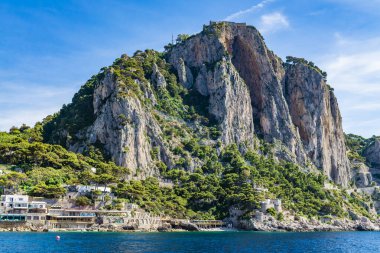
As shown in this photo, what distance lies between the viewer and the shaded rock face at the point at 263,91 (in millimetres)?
175250

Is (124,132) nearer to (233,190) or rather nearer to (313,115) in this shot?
(233,190)

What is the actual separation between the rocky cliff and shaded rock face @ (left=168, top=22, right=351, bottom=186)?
0.39 meters

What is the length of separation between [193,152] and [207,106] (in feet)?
90.6

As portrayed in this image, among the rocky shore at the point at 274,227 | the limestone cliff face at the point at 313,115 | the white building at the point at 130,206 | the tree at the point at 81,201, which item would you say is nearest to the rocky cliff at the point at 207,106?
the limestone cliff face at the point at 313,115

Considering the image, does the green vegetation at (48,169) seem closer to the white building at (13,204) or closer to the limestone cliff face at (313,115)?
the white building at (13,204)

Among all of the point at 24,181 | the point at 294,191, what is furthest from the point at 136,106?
the point at 294,191

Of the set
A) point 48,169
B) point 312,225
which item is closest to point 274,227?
point 312,225

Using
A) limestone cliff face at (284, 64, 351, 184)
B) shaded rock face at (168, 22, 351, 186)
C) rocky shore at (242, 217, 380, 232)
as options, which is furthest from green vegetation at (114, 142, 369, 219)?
limestone cliff face at (284, 64, 351, 184)

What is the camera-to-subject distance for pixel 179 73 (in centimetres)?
17912

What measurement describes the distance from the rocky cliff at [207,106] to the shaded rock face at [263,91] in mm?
387

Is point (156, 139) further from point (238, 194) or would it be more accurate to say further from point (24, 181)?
point (24, 181)

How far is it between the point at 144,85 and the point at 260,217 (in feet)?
205

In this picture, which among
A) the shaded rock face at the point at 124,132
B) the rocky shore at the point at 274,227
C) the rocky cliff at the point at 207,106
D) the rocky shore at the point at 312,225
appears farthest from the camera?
the rocky cliff at the point at 207,106

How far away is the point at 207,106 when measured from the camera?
564 feet
